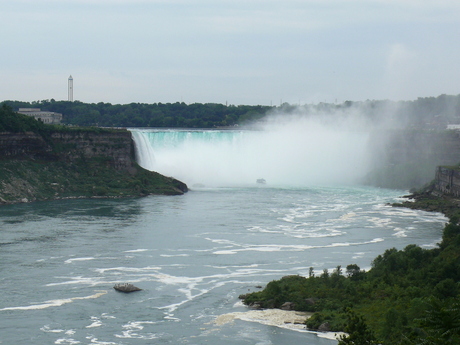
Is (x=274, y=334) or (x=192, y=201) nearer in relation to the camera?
(x=274, y=334)

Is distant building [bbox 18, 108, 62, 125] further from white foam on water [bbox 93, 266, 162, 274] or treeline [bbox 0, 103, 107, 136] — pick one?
white foam on water [bbox 93, 266, 162, 274]

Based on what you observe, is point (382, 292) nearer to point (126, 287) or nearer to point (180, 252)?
point (126, 287)

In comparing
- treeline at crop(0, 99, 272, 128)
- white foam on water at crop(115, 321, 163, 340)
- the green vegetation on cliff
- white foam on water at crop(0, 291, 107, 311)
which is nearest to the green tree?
white foam on water at crop(115, 321, 163, 340)

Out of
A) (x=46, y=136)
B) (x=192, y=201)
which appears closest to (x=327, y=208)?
(x=192, y=201)

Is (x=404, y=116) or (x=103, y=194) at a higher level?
(x=404, y=116)

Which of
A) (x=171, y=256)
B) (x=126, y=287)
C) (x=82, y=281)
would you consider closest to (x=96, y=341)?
(x=126, y=287)

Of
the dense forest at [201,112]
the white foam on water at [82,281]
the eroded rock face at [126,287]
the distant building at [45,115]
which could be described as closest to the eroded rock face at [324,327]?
the eroded rock face at [126,287]

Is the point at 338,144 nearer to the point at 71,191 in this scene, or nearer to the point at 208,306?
the point at 71,191
